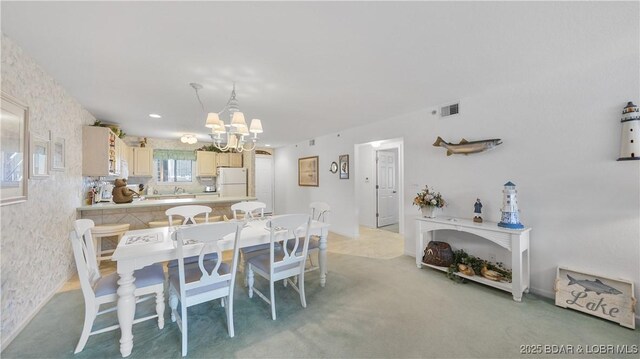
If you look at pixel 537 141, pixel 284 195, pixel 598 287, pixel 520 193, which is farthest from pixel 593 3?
pixel 284 195

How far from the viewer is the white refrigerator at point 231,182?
6.52m

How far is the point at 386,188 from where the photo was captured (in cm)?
621

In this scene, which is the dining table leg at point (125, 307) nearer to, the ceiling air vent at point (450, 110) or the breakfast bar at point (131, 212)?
the breakfast bar at point (131, 212)

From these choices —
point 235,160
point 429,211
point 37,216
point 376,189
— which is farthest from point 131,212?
point 376,189

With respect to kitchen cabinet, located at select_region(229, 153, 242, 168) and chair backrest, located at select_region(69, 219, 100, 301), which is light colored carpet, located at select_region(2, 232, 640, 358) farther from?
kitchen cabinet, located at select_region(229, 153, 242, 168)

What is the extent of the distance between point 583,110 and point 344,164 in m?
3.49

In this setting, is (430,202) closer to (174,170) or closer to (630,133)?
(630,133)

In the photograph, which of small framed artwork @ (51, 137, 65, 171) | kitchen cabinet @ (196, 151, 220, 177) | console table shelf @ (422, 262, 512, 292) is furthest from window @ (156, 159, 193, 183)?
console table shelf @ (422, 262, 512, 292)

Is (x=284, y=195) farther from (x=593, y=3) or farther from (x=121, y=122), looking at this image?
(x=593, y=3)

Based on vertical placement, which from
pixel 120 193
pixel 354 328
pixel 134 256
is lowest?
pixel 354 328

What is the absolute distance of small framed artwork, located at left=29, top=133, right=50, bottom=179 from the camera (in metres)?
2.12

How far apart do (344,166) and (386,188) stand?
1.67 meters

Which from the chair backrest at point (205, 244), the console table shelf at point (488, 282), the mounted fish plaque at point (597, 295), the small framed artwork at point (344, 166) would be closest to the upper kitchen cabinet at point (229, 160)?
the small framed artwork at point (344, 166)

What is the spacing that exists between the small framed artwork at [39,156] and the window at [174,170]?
4.22 m
